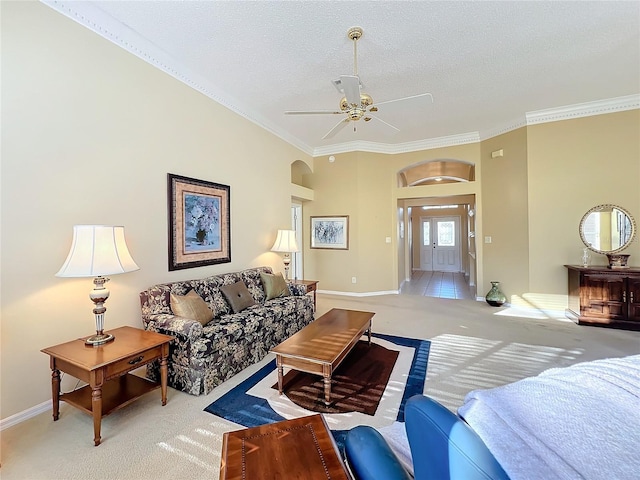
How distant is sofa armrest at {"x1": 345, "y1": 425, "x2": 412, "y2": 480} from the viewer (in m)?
0.93

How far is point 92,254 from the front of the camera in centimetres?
200

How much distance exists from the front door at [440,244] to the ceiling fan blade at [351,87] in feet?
30.2

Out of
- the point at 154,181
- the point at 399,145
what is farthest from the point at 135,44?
the point at 399,145

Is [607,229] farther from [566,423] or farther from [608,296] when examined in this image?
[566,423]

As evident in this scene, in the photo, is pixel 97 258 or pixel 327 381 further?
pixel 327 381

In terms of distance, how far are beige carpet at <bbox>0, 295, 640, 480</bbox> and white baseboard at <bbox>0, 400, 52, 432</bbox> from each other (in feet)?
0.12

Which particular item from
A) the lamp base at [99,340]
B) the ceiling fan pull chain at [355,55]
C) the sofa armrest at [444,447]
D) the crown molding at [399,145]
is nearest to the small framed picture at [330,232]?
the crown molding at [399,145]

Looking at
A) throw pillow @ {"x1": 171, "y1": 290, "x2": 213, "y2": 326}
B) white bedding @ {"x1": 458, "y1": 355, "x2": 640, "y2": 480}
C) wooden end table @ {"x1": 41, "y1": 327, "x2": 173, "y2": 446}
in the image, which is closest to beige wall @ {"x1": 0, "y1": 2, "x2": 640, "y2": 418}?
wooden end table @ {"x1": 41, "y1": 327, "x2": 173, "y2": 446}

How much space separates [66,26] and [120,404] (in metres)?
3.07

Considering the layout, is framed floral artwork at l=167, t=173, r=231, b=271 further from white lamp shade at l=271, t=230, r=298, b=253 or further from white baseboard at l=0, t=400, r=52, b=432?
white baseboard at l=0, t=400, r=52, b=432

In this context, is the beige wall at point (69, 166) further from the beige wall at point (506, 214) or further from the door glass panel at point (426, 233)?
the door glass panel at point (426, 233)

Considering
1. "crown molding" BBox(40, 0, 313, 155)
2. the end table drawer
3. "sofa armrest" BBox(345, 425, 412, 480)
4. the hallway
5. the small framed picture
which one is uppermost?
"crown molding" BBox(40, 0, 313, 155)

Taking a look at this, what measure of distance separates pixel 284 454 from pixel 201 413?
4.72 ft

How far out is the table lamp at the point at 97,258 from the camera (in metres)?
1.97
